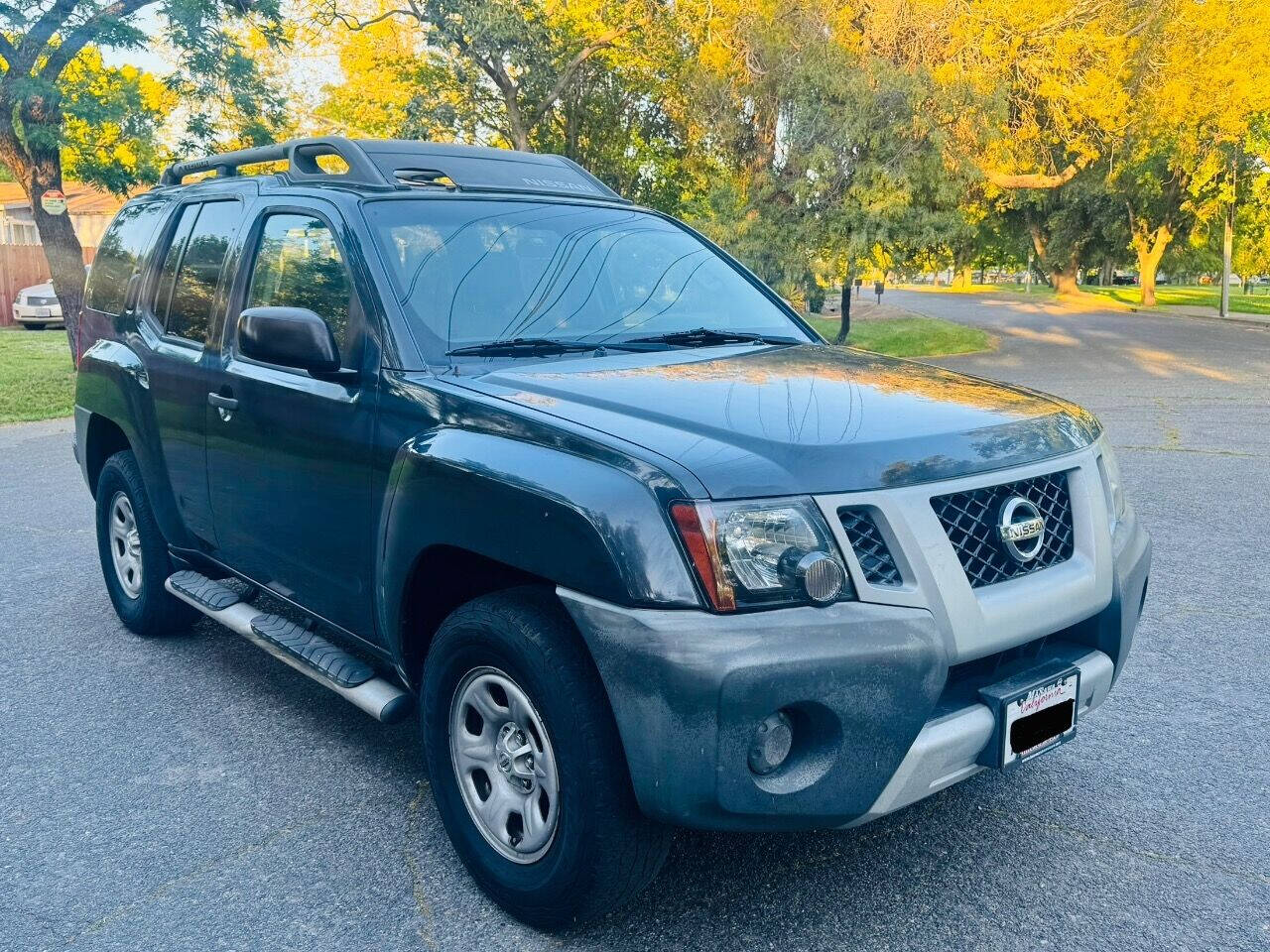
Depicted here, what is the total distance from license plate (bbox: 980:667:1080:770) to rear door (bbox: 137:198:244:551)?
2962 millimetres

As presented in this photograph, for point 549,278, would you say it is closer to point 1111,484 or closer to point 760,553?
point 760,553

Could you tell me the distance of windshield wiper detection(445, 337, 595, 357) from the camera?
3.40 m

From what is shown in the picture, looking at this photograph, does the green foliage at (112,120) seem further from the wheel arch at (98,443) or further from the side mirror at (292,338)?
the side mirror at (292,338)

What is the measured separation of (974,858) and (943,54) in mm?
17334

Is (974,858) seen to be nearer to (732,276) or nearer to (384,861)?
(384,861)

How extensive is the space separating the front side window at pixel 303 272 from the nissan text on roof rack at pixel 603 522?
0.05ft

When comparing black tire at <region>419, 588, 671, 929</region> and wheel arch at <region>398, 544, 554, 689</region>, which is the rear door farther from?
black tire at <region>419, 588, 671, 929</region>

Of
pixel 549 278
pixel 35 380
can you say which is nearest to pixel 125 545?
pixel 549 278

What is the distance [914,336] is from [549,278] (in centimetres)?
2155

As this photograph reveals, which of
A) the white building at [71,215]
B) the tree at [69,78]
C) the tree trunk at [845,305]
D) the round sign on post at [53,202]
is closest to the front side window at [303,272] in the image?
the tree at [69,78]

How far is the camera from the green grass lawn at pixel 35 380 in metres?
14.1

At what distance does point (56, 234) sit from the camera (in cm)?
1619

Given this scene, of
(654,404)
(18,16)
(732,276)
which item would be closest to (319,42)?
(18,16)

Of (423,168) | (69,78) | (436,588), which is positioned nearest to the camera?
(436,588)
